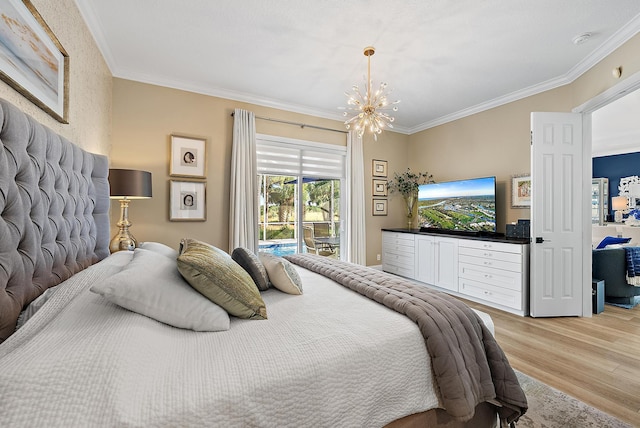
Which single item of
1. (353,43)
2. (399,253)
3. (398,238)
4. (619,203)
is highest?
(353,43)

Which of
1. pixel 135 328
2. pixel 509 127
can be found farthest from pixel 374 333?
pixel 509 127

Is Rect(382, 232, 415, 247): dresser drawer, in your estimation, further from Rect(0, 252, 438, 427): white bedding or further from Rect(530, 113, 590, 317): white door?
Rect(0, 252, 438, 427): white bedding

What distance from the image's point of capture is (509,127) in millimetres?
4121

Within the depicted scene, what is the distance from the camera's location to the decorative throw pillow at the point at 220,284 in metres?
1.26

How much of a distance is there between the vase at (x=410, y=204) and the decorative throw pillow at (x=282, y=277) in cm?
409

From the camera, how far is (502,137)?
4.20m

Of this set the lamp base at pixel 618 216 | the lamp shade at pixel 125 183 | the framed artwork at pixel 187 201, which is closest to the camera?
the lamp shade at pixel 125 183

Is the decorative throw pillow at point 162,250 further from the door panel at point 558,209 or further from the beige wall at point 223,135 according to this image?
the door panel at point 558,209

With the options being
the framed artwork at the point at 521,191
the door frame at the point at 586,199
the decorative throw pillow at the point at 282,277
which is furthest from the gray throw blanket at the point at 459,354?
the framed artwork at the point at 521,191

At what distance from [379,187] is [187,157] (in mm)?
3259

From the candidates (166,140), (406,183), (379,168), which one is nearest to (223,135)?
(166,140)

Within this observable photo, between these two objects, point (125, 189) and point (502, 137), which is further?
point (502, 137)

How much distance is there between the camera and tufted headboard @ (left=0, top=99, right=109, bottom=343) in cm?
107

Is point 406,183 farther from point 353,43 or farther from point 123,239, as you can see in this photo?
point 123,239
